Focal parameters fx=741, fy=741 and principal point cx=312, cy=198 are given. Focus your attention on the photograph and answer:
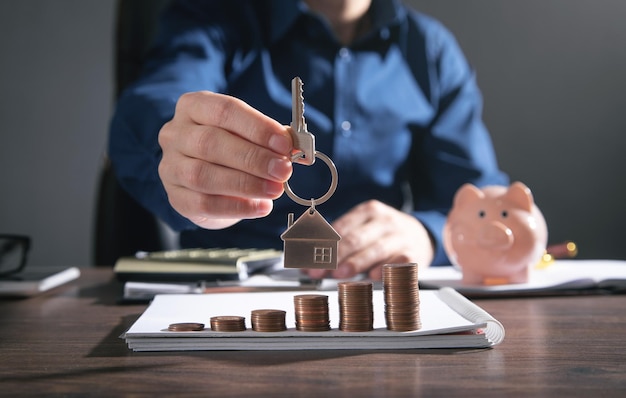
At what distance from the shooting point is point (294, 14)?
5.24 feet

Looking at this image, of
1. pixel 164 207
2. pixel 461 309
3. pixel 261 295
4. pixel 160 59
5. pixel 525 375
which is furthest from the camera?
pixel 160 59

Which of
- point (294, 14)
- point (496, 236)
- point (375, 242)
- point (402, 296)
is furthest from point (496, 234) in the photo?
point (294, 14)

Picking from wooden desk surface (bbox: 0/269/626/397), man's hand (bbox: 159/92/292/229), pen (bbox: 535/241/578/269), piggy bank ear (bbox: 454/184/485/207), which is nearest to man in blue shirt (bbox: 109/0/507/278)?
pen (bbox: 535/241/578/269)

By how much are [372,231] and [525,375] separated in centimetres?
59

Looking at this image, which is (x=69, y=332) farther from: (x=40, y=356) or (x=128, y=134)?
(x=128, y=134)

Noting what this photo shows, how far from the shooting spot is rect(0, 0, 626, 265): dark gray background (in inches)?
92.0

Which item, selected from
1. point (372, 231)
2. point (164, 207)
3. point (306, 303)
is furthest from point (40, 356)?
point (372, 231)

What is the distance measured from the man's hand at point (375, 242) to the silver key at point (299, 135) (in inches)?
15.6

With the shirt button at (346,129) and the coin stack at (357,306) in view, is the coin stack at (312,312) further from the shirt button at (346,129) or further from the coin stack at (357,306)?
the shirt button at (346,129)

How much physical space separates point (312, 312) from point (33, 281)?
1.84 ft

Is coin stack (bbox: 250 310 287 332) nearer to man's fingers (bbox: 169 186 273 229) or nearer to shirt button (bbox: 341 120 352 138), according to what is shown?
A: man's fingers (bbox: 169 186 273 229)

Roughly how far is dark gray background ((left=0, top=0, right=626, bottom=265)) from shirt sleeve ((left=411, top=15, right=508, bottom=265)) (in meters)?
0.61

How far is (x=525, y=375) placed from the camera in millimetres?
526

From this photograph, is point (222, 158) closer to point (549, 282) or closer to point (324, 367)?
point (324, 367)
